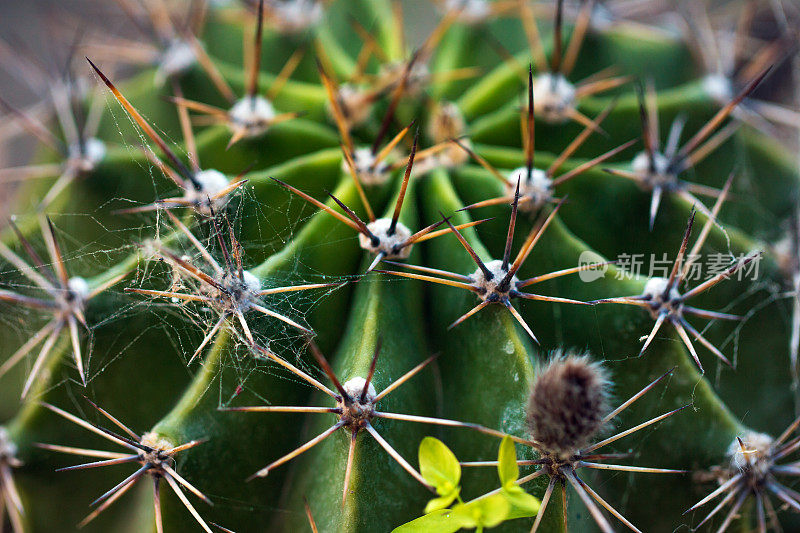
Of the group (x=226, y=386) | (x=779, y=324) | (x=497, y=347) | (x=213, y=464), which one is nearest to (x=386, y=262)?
(x=497, y=347)

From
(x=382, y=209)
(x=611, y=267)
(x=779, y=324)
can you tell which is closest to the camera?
(x=611, y=267)

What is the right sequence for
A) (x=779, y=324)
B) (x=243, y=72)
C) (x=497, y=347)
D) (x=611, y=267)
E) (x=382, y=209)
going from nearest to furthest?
(x=497, y=347) < (x=611, y=267) < (x=382, y=209) < (x=779, y=324) < (x=243, y=72)

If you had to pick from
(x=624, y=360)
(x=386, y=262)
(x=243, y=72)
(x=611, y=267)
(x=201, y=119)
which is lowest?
(x=624, y=360)

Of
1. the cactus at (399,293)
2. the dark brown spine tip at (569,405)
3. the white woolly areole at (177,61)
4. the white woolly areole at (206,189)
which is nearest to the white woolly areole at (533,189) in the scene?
the cactus at (399,293)

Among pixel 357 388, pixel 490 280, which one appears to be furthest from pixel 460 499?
pixel 490 280

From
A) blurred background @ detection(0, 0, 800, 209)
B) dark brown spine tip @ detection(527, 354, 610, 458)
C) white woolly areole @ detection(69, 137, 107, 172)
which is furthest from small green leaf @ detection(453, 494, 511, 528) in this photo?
blurred background @ detection(0, 0, 800, 209)

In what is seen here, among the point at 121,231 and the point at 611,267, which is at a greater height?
the point at 121,231

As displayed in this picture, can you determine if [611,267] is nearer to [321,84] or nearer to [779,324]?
[779,324]

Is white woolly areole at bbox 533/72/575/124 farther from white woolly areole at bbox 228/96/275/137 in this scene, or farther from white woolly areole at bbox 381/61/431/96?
white woolly areole at bbox 228/96/275/137
